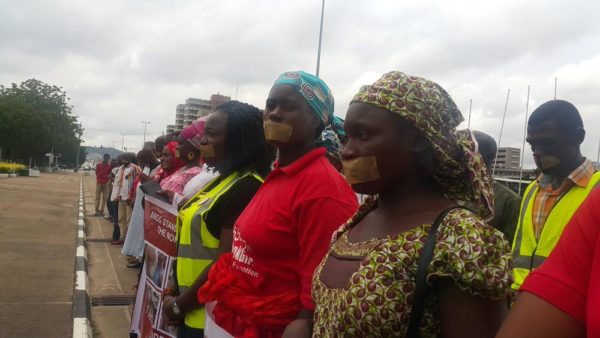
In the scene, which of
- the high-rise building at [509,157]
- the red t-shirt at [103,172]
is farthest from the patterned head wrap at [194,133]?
the high-rise building at [509,157]

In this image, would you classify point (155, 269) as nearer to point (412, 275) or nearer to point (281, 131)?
point (281, 131)

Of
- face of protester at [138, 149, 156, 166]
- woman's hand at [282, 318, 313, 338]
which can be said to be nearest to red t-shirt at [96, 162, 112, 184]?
face of protester at [138, 149, 156, 166]

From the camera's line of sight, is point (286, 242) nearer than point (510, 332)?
No

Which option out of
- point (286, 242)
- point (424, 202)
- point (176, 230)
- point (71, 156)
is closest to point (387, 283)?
point (424, 202)

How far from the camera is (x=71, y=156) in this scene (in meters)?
101

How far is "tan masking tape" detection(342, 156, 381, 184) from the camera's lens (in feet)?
5.06

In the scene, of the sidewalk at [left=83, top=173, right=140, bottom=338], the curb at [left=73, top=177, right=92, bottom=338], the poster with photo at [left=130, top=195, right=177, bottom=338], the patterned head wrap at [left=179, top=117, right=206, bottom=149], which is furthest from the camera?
the sidewalk at [left=83, top=173, right=140, bottom=338]

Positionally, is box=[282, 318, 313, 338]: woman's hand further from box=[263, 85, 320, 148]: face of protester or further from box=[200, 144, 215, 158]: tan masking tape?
box=[200, 144, 215, 158]: tan masking tape

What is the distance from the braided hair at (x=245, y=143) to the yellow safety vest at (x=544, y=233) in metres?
1.49

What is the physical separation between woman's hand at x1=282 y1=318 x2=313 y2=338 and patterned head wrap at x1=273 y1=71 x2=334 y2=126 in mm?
904

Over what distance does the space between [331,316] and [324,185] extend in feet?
2.12

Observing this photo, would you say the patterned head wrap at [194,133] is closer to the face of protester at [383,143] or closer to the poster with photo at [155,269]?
the poster with photo at [155,269]

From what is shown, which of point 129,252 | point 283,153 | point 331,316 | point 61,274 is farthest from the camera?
point 61,274

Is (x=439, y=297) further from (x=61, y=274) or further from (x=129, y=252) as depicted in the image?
(x=61, y=274)
